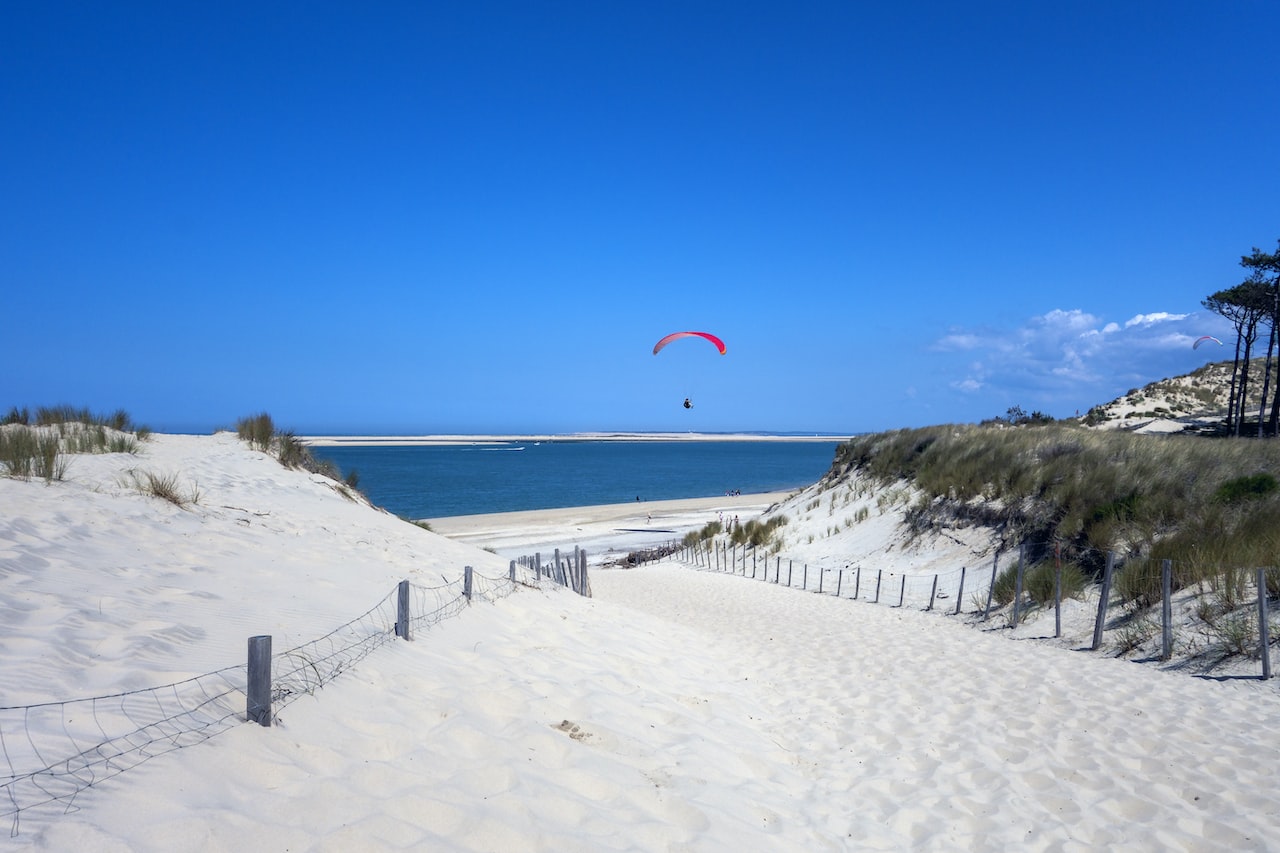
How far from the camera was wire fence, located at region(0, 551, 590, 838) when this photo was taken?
2.84m

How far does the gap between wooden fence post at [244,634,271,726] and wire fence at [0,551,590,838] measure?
3cm

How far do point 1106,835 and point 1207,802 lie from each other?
84 centimetres

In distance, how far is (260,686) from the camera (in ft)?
12.3

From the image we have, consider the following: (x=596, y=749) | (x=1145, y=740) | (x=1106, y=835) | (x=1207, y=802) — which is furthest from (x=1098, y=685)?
(x=596, y=749)

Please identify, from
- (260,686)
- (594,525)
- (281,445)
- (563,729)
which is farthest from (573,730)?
(594,525)

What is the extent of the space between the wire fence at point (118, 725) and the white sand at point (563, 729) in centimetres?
8

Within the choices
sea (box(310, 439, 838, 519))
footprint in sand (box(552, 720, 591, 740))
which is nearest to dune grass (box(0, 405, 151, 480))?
Result: footprint in sand (box(552, 720, 591, 740))

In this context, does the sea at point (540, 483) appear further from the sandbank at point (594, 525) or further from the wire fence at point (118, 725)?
the wire fence at point (118, 725)

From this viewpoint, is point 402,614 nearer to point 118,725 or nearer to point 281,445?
point 118,725

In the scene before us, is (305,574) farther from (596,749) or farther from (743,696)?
(743,696)

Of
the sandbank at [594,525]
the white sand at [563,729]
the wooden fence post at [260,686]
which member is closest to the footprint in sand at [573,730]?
the white sand at [563,729]

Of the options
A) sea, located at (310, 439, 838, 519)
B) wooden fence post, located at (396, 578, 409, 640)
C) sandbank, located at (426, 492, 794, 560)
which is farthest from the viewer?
sea, located at (310, 439, 838, 519)

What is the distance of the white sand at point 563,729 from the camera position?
340 cm

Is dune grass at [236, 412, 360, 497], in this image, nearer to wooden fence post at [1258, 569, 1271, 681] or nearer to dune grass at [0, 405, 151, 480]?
dune grass at [0, 405, 151, 480]
